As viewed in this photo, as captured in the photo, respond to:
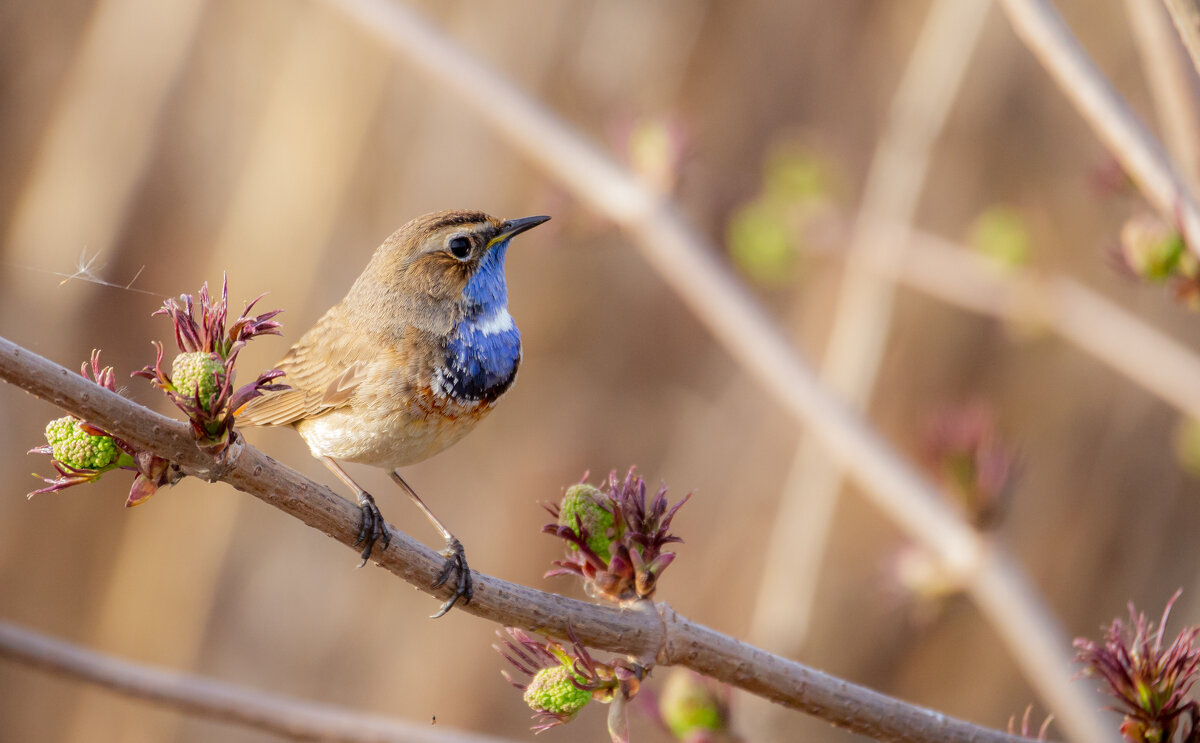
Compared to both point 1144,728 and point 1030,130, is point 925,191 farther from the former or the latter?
point 1144,728

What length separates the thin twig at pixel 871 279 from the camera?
371cm

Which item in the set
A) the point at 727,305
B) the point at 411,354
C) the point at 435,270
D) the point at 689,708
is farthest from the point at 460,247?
the point at 689,708

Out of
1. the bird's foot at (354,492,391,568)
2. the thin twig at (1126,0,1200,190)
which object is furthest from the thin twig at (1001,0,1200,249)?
the bird's foot at (354,492,391,568)

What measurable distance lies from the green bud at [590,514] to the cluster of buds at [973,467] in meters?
1.40

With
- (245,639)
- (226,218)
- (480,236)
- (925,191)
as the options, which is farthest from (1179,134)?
(245,639)

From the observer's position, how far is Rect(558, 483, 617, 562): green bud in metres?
1.87

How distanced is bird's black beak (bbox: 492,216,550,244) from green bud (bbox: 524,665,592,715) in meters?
1.25

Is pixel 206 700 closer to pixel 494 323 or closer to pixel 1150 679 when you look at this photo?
pixel 494 323

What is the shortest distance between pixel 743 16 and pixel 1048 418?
2823 mm

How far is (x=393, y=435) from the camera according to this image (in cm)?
271

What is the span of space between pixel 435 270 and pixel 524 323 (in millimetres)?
2521

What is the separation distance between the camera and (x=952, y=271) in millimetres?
4160

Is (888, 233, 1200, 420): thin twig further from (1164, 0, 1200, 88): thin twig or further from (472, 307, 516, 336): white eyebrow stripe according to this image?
(472, 307, 516, 336): white eyebrow stripe

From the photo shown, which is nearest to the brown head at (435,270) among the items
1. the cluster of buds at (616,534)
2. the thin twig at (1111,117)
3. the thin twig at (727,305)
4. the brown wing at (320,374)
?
the brown wing at (320,374)
